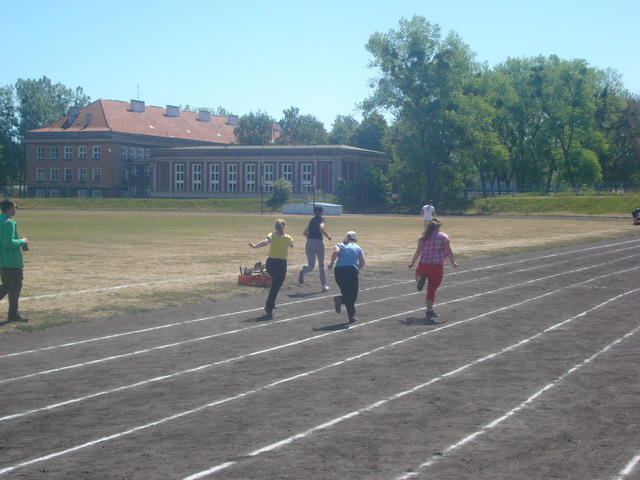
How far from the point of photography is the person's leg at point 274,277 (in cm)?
1547

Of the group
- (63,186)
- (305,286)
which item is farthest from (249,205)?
(305,286)

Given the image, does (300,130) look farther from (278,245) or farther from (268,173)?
(278,245)

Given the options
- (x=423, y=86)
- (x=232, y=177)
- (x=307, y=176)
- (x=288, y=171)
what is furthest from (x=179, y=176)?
(x=423, y=86)

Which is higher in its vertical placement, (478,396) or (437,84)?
(437,84)

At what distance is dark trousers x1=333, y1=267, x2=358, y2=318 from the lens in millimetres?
14508

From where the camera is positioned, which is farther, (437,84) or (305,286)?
(437,84)

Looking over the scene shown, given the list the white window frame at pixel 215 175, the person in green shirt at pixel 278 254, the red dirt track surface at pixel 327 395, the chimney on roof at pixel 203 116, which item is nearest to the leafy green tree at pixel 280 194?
the white window frame at pixel 215 175

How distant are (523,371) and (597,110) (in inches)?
3953

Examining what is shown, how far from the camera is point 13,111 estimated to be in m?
140

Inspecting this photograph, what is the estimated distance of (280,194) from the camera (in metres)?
100

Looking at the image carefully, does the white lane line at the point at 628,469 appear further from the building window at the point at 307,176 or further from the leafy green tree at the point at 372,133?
the leafy green tree at the point at 372,133

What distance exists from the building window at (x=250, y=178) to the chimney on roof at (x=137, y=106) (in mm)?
25141

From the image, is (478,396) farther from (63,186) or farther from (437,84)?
(63,186)

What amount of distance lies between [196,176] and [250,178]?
860 centimetres
